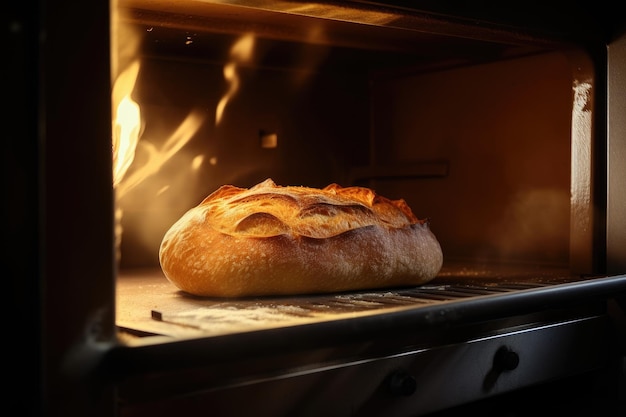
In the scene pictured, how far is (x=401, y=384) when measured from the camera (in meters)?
1.04

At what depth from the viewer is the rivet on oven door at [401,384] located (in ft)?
3.40

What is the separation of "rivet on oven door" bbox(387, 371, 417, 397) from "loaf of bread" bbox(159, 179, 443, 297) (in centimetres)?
25

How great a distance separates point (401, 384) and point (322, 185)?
100cm

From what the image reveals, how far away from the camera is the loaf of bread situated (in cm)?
123

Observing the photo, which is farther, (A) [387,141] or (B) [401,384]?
(A) [387,141]

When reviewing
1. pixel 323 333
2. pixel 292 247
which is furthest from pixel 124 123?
pixel 323 333

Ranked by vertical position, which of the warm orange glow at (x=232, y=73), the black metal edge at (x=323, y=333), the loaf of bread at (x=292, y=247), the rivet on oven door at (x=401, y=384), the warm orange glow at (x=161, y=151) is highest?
the warm orange glow at (x=232, y=73)

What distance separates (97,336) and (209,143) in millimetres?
1035

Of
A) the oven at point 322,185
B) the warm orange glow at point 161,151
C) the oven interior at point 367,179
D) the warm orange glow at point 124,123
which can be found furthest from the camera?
the warm orange glow at point 161,151

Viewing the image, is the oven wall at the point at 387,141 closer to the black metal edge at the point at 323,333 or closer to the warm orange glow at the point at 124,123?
the warm orange glow at the point at 124,123

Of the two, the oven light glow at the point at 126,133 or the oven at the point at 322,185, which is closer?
the oven at the point at 322,185

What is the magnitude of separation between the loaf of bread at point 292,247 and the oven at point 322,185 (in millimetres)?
34

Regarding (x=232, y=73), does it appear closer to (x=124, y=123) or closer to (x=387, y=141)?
(x=124, y=123)

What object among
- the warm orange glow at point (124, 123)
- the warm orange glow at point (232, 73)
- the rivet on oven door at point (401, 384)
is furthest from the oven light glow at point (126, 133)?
the rivet on oven door at point (401, 384)
